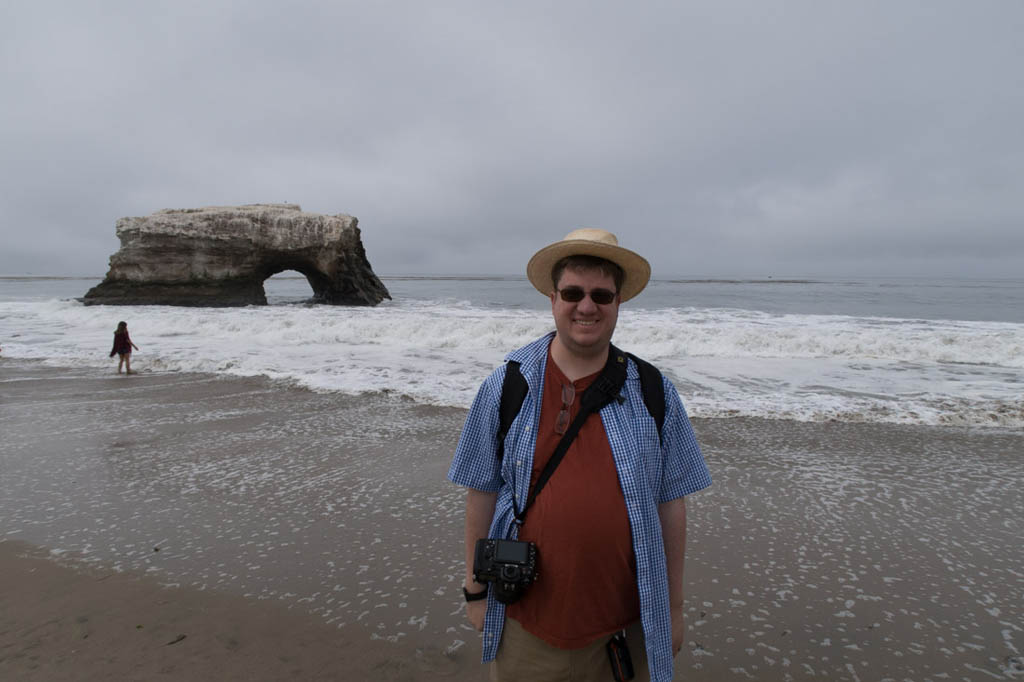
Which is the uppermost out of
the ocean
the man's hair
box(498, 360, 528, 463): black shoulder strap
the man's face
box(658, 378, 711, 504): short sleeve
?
the man's hair

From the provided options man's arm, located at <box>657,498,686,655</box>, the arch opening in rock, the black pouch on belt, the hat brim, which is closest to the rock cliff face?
the arch opening in rock

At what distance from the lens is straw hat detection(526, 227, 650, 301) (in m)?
1.62

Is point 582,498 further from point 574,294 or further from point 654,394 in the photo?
point 574,294

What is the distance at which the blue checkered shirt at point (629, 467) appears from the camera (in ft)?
4.88

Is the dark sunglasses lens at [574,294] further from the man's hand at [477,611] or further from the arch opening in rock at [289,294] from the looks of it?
the arch opening in rock at [289,294]

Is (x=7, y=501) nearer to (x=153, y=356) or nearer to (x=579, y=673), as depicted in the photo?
(x=579, y=673)

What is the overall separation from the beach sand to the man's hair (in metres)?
1.92

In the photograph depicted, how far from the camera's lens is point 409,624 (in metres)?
2.75

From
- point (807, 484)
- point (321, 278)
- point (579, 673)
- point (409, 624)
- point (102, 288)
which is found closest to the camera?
point (579, 673)

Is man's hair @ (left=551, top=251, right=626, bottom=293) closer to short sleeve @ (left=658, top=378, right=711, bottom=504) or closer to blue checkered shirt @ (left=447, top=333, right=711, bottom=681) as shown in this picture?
blue checkered shirt @ (left=447, top=333, right=711, bottom=681)

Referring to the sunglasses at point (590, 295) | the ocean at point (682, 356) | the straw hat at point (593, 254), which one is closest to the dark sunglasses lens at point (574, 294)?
the sunglasses at point (590, 295)

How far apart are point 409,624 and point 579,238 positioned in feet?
7.40

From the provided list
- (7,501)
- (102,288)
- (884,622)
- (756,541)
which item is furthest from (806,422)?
(102,288)

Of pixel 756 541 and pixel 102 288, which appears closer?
pixel 756 541
